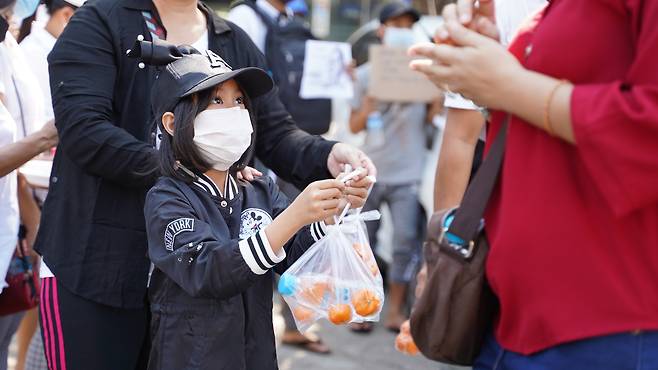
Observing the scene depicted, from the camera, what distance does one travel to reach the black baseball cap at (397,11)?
640 centimetres

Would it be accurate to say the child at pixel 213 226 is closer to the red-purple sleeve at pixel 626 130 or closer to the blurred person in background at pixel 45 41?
the red-purple sleeve at pixel 626 130

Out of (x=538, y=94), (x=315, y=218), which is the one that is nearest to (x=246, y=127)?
(x=315, y=218)

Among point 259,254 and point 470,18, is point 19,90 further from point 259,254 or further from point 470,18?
point 470,18

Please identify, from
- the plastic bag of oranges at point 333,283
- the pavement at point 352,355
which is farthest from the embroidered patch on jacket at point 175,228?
the pavement at point 352,355

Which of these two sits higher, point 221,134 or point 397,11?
point 221,134

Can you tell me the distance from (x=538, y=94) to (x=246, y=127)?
3.67 feet

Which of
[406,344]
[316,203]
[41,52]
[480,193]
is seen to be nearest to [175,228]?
[316,203]

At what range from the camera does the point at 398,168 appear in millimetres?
6250

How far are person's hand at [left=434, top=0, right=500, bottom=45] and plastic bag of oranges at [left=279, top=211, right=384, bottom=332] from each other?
78 cm

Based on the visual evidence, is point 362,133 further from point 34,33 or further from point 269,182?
point 269,182

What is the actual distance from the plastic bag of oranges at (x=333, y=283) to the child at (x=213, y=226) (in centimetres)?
7

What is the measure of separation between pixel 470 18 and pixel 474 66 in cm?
16

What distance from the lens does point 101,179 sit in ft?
9.30

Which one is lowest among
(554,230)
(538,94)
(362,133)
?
(362,133)
